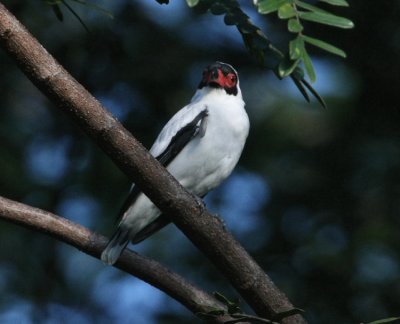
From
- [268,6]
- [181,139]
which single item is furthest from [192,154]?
[268,6]

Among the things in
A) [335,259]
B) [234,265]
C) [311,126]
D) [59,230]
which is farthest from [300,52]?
[311,126]

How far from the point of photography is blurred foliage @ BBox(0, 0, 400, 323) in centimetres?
527

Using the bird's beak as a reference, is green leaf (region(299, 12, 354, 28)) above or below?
above

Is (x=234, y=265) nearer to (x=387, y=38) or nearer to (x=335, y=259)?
(x=335, y=259)

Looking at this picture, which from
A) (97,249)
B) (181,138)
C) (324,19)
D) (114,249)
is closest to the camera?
(324,19)

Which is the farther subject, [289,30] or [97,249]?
[97,249]

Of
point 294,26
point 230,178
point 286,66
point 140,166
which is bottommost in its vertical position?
point 230,178

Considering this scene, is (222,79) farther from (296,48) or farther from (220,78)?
(296,48)

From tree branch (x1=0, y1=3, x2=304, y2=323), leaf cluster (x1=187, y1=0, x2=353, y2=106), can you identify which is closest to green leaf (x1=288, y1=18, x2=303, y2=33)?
leaf cluster (x1=187, y1=0, x2=353, y2=106)

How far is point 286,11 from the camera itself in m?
2.63

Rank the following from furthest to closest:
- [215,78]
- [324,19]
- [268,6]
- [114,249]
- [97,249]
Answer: [215,78], [114,249], [97,249], [324,19], [268,6]

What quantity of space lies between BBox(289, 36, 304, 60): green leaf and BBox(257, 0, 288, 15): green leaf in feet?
0.37

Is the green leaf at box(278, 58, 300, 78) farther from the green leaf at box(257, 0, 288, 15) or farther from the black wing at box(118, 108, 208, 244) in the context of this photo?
the black wing at box(118, 108, 208, 244)

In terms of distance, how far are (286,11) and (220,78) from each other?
8.44 ft
